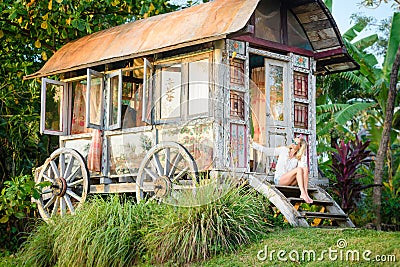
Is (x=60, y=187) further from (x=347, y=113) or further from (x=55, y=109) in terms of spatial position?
(x=347, y=113)

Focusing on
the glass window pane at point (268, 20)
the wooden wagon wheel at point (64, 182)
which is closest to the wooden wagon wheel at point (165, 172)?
the wooden wagon wheel at point (64, 182)

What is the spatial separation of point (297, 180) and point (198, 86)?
7.01 ft

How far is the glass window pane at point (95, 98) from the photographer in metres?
11.5

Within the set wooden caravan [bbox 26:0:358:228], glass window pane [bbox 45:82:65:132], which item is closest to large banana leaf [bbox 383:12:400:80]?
wooden caravan [bbox 26:0:358:228]

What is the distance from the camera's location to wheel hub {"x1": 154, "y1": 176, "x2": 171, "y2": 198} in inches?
380

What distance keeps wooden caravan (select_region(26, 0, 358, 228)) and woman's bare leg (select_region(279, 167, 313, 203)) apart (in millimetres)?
337

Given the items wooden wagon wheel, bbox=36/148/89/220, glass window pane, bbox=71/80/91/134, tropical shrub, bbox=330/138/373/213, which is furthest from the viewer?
glass window pane, bbox=71/80/91/134

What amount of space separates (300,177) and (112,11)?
655 cm

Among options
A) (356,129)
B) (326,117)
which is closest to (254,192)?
(326,117)

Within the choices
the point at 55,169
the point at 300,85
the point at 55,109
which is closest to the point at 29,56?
the point at 55,109

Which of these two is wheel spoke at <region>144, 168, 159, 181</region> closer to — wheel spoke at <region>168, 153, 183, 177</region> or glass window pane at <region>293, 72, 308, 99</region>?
wheel spoke at <region>168, 153, 183, 177</region>

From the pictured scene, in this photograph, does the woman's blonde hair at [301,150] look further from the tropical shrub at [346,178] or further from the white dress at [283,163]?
the tropical shrub at [346,178]

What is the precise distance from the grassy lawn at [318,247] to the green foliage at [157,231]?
0.27m

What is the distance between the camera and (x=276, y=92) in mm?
10930
